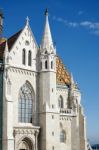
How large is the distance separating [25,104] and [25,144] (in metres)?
4.55

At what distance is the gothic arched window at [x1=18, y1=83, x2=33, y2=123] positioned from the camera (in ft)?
154

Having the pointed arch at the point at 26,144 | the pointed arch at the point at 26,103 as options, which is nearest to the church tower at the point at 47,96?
the pointed arch at the point at 26,103

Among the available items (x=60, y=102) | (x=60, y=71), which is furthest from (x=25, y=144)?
(x=60, y=71)

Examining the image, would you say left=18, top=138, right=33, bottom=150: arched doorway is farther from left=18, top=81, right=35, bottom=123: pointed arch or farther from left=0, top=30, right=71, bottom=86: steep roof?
left=0, top=30, right=71, bottom=86: steep roof

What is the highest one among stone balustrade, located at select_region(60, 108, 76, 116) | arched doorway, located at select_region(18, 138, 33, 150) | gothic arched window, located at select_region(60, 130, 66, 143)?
stone balustrade, located at select_region(60, 108, 76, 116)

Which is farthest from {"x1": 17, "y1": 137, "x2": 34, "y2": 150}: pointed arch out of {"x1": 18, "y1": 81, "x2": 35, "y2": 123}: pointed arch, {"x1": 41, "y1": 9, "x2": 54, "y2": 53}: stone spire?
{"x1": 41, "y1": 9, "x2": 54, "y2": 53}: stone spire

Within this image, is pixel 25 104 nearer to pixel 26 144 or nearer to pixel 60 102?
pixel 26 144

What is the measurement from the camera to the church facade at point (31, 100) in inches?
1753

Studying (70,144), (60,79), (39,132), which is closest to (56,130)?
(39,132)

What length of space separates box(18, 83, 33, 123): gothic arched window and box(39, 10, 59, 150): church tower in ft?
4.03

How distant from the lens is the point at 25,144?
46.6 metres

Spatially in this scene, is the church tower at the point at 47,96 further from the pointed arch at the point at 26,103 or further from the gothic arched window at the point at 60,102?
the gothic arched window at the point at 60,102

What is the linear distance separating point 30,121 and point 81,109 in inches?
379

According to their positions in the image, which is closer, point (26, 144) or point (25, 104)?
point (26, 144)
